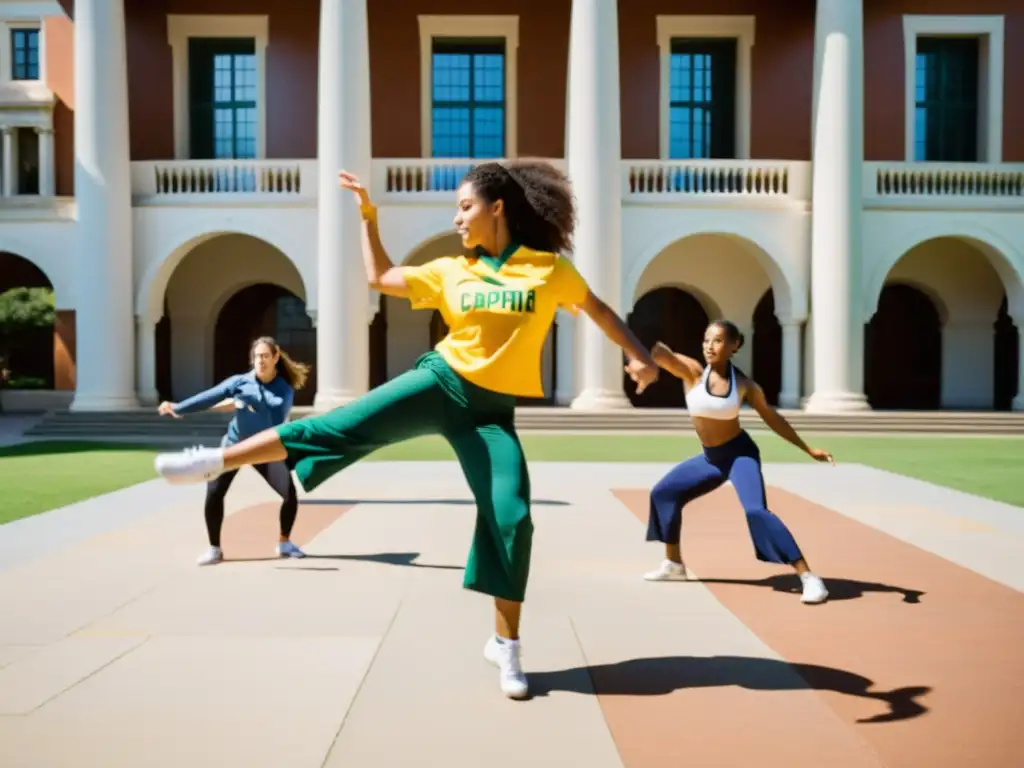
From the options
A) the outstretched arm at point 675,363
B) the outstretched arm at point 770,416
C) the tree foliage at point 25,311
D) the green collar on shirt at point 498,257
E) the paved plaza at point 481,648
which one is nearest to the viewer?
the paved plaza at point 481,648

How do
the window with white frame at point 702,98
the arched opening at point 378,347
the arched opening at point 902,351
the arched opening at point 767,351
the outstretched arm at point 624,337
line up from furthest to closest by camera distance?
1. the arched opening at point 902,351
2. the arched opening at point 767,351
3. the window with white frame at point 702,98
4. the arched opening at point 378,347
5. the outstretched arm at point 624,337

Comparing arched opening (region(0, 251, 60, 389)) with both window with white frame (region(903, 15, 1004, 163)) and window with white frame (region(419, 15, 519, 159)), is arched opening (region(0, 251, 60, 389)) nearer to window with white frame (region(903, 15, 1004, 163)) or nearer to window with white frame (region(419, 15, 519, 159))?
window with white frame (region(419, 15, 519, 159))

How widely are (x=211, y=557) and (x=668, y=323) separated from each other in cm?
2129

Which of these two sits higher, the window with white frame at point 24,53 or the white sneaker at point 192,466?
the window with white frame at point 24,53

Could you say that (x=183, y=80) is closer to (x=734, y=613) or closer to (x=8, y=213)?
(x=8, y=213)

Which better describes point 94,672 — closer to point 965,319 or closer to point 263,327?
point 263,327

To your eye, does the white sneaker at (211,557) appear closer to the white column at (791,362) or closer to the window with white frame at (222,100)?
the white column at (791,362)

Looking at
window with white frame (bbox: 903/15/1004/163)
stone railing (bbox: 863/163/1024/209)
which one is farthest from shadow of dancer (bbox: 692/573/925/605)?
window with white frame (bbox: 903/15/1004/163)

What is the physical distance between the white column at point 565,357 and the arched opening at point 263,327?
7.68 meters

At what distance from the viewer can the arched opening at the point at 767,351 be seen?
83.2ft

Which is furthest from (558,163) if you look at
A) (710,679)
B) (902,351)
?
(710,679)

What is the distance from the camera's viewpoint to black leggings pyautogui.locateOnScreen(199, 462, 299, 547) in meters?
6.40

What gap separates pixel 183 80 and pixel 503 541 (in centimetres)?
2406

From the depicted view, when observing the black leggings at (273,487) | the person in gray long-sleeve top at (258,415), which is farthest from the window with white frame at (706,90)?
the black leggings at (273,487)
